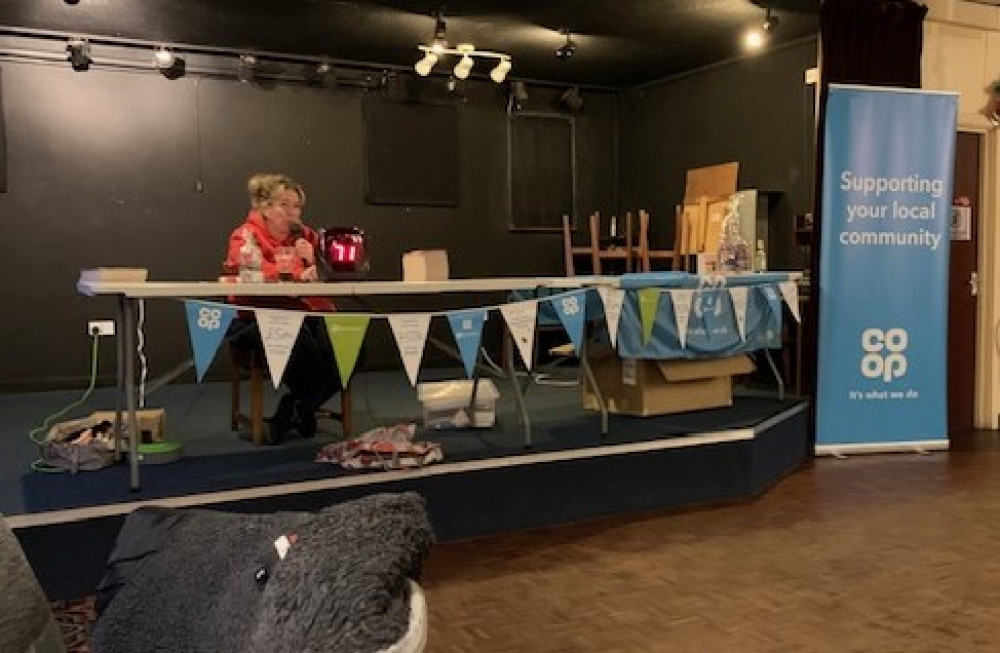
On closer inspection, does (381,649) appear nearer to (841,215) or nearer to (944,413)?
(841,215)

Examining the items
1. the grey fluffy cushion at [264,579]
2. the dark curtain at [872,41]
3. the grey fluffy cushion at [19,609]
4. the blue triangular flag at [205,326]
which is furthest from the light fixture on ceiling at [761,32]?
the grey fluffy cushion at [19,609]

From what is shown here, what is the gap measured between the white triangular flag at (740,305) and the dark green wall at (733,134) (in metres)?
A: 1.86

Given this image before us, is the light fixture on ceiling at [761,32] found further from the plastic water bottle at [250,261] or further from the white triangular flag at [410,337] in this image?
the plastic water bottle at [250,261]

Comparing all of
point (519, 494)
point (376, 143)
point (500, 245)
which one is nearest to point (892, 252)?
point (519, 494)

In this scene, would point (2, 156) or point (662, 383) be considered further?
point (2, 156)

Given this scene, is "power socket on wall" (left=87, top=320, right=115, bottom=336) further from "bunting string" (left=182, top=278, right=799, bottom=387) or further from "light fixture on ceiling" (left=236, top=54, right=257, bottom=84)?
"bunting string" (left=182, top=278, right=799, bottom=387)

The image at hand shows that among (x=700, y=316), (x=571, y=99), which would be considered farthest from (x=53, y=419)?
(x=571, y=99)

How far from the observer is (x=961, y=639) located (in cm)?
262

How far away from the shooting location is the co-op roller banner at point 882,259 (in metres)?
4.86

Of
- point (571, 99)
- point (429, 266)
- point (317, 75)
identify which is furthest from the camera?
point (571, 99)

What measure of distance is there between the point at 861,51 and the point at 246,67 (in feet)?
13.2

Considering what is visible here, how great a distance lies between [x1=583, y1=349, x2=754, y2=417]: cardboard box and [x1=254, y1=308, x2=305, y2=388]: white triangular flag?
193 cm

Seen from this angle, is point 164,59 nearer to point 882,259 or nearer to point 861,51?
point 861,51

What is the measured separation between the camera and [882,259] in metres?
4.92
